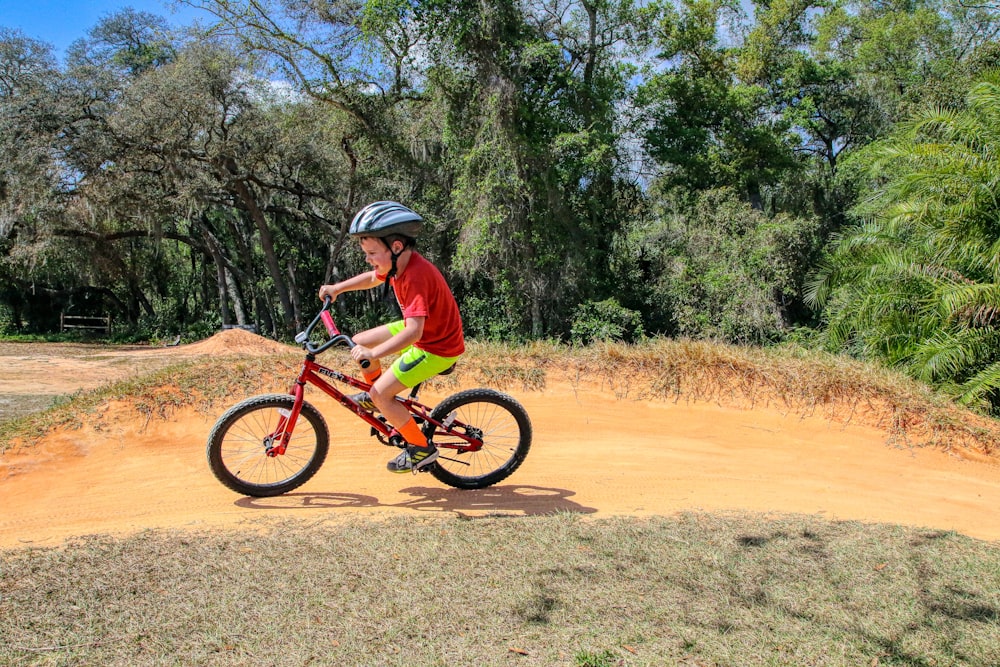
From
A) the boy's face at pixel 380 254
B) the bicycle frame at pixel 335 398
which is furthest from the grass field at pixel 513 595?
the boy's face at pixel 380 254

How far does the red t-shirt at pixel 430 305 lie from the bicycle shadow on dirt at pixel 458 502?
3.82 ft

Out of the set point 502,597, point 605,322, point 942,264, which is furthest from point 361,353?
point 605,322

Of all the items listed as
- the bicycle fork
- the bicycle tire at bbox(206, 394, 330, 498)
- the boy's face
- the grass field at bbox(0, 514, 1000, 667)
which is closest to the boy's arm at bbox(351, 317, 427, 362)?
the boy's face

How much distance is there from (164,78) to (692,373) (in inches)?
794

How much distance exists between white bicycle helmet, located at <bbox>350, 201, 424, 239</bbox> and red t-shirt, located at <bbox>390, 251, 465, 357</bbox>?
19 cm

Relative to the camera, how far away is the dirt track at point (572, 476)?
17.6ft

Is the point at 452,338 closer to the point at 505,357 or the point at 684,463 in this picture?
the point at 684,463

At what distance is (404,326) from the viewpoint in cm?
498

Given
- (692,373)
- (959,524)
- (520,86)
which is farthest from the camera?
(520,86)

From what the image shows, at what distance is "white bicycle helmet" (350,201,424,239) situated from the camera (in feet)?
16.0

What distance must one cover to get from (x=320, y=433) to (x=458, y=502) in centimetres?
118

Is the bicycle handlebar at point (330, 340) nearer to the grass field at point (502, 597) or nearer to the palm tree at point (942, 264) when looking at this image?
the grass field at point (502, 597)

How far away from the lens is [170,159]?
23.1m

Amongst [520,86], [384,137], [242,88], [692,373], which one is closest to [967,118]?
[692,373]
